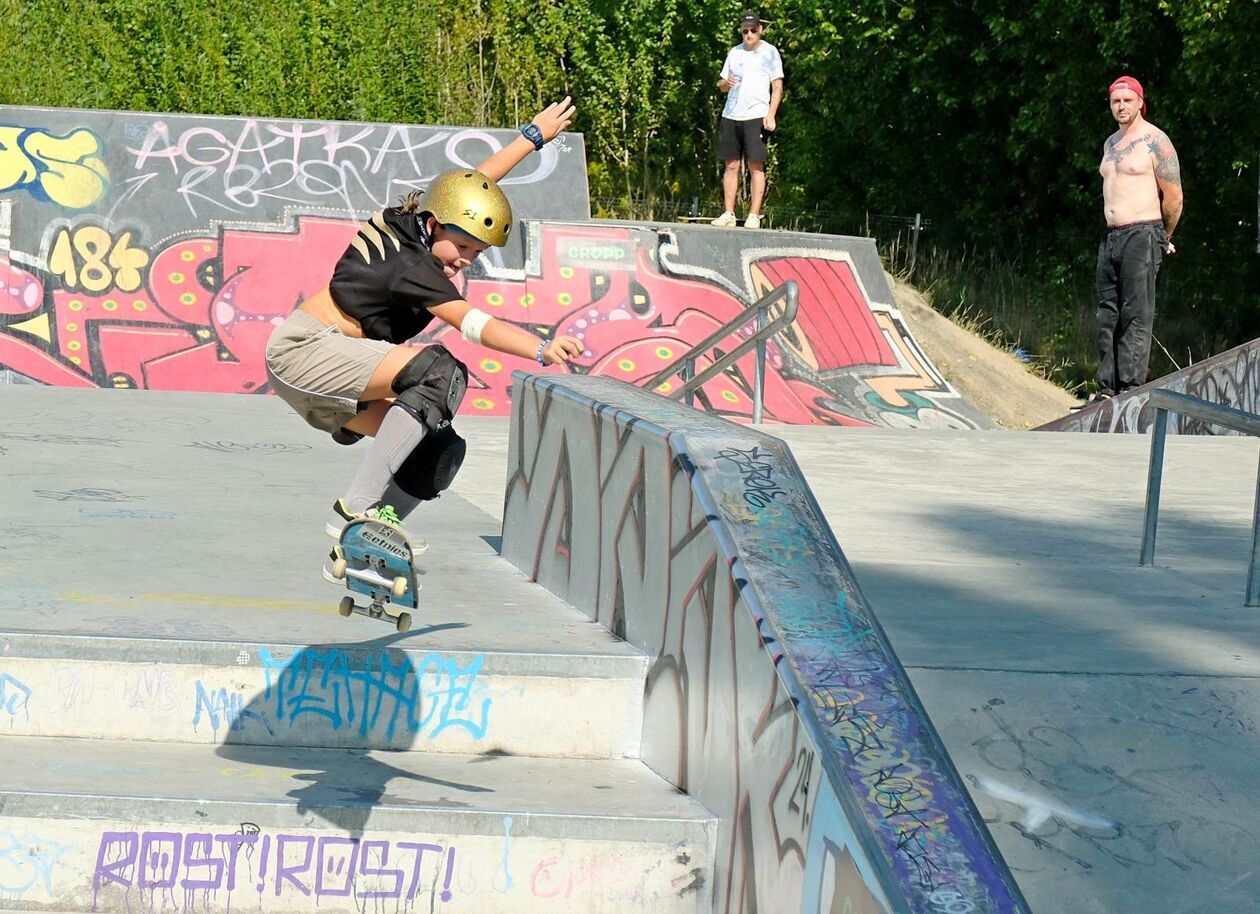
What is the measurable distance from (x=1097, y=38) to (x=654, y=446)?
65.2 ft

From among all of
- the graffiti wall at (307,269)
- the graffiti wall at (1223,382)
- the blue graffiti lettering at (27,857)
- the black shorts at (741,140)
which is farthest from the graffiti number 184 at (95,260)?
the blue graffiti lettering at (27,857)

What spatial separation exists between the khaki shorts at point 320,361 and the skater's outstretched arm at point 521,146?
0.72 m

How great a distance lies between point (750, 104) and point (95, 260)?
6.55m

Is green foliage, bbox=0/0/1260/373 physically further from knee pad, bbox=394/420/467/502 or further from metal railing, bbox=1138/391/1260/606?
knee pad, bbox=394/420/467/502

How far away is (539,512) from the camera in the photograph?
625 cm

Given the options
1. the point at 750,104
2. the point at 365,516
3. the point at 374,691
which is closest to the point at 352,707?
the point at 374,691

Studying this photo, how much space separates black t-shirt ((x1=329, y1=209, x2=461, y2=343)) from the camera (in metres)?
4.67

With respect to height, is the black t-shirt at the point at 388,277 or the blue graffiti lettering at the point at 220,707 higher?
the black t-shirt at the point at 388,277

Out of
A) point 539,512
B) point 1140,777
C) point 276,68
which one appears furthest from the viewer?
point 276,68

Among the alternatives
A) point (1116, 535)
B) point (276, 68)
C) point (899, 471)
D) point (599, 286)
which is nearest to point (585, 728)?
→ point (1116, 535)

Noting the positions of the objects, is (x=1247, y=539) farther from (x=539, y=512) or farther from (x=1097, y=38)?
(x=1097, y=38)

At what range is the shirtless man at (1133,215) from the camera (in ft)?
35.2

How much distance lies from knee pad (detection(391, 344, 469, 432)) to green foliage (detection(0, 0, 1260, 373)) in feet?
55.9

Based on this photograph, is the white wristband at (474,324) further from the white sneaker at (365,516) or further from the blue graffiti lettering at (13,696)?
the blue graffiti lettering at (13,696)
